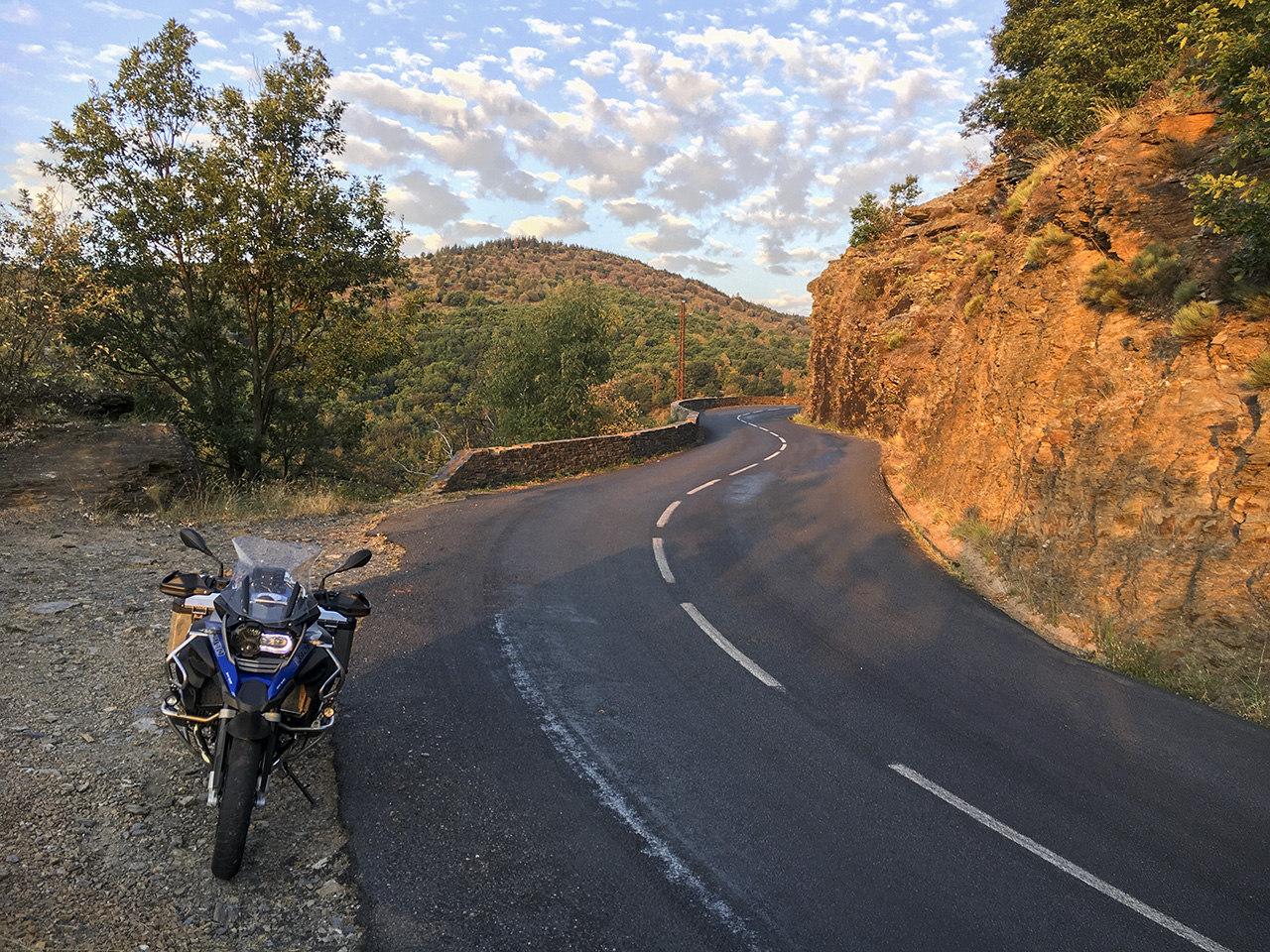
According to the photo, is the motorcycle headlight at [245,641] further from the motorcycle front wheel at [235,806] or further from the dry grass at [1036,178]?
the dry grass at [1036,178]

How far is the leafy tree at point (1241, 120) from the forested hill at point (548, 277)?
8965 centimetres

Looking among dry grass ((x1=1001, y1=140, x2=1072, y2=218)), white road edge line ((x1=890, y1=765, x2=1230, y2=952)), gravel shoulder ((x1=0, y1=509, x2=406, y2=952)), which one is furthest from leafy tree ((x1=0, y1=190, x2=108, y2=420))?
dry grass ((x1=1001, y1=140, x2=1072, y2=218))

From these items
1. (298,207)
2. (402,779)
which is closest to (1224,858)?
(402,779)

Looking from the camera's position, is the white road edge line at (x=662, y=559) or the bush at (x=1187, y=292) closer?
the bush at (x=1187, y=292)

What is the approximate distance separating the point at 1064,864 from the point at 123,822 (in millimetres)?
5313

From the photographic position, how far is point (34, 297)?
35.7 ft

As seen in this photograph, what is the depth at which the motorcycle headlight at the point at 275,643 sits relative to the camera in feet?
12.2

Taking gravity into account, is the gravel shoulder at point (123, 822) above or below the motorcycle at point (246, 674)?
below

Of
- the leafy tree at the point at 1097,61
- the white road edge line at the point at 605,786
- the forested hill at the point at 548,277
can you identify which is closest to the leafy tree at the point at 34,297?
the white road edge line at the point at 605,786

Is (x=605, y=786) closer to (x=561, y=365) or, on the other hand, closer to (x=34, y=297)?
(x=34, y=297)

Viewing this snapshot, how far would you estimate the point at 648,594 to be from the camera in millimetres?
8820

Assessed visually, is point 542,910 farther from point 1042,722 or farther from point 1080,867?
point 1042,722

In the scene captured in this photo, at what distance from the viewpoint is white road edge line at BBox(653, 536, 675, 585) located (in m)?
9.62

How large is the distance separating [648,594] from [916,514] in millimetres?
7819
